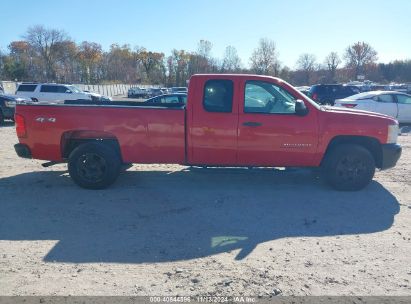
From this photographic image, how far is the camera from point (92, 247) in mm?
4270

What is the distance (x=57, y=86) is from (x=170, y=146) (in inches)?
855

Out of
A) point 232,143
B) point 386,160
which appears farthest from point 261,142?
Result: point 386,160

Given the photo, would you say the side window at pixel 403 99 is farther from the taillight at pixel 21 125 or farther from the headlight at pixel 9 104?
the headlight at pixel 9 104

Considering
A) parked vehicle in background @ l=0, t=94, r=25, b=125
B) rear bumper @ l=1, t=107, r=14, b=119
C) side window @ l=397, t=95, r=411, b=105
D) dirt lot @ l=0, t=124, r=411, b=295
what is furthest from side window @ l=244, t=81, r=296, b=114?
rear bumper @ l=1, t=107, r=14, b=119

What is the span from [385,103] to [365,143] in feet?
35.7

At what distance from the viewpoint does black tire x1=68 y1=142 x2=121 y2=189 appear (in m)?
6.37

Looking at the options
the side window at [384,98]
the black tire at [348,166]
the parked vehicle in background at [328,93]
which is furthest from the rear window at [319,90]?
the black tire at [348,166]

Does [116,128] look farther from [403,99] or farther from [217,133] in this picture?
[403,99]

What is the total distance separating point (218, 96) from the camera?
632cm

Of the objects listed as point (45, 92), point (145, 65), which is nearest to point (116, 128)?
point (45, 92)

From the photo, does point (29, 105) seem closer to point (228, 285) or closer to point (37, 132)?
point (37, 132)

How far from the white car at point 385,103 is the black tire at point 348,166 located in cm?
996

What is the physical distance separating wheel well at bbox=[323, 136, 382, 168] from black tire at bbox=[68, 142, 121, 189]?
3772 millimetres

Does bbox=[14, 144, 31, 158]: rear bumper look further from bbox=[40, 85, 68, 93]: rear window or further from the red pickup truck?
bbox=[40, 85, 68, 93]: rear window
